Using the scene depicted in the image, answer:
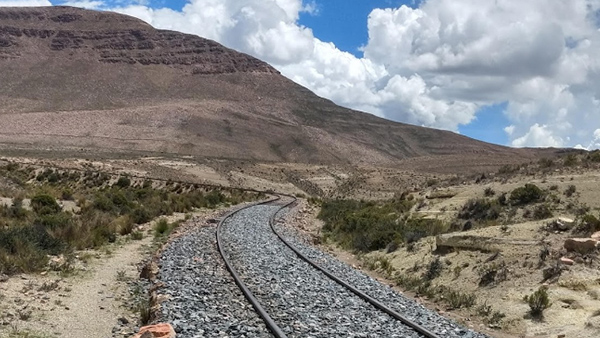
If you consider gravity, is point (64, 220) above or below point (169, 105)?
below

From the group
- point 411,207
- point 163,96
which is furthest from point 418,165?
point 411,207

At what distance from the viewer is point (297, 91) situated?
18062 cm

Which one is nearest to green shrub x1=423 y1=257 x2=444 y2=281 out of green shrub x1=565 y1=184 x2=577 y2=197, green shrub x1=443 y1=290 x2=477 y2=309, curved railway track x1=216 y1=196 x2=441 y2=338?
green shrub x1=443 y1=290 x2=477 y2=309

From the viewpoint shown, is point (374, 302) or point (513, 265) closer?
point (374, 302)

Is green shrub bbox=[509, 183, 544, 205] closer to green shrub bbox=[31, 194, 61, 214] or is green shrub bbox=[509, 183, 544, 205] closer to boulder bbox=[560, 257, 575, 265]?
boulder bbox=[560, 257, 575, 265]

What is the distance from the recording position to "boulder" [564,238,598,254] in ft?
45.8

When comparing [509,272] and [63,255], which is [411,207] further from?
[63,255]

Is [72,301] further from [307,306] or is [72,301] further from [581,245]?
[581,245]

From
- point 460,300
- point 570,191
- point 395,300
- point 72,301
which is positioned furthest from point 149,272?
point 570,191

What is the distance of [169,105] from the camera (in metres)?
138

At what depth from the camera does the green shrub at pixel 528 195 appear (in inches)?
869

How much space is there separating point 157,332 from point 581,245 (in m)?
10.3

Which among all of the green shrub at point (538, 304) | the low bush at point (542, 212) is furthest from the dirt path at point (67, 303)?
the low bush at point (542, 212)

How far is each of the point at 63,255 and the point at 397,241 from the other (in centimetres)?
1089
